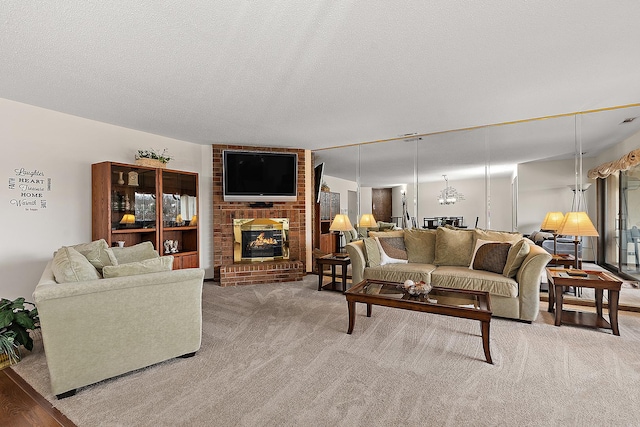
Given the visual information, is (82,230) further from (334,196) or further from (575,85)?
(575,85)

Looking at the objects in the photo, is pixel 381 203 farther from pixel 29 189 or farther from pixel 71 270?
pixel 29 189

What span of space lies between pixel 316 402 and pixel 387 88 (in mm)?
2712

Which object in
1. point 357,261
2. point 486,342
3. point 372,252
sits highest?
point 372,252

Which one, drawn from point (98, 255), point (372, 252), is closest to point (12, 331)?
point (98, 255)

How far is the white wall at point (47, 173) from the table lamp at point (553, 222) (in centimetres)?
623

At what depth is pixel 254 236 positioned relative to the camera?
5.44 metres

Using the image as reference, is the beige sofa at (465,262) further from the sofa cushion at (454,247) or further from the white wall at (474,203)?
the white wall at (474,203)

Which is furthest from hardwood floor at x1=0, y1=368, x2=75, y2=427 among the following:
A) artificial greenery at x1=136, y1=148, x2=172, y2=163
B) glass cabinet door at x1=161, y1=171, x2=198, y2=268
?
artificial greenery at x1=136, y1=148, x2=172, y2=163

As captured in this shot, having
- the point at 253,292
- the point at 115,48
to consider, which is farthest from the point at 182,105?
the point at 253,292

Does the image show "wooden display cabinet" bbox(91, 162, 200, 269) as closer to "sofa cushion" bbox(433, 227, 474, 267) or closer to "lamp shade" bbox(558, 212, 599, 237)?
"sofa cushion" bbox(433, 227, 474, 267)

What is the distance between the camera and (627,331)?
2967mm

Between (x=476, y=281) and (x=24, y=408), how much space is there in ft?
12.8

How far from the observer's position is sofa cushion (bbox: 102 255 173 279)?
2201 millimetres

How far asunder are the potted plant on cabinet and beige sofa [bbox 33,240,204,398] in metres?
0.53
